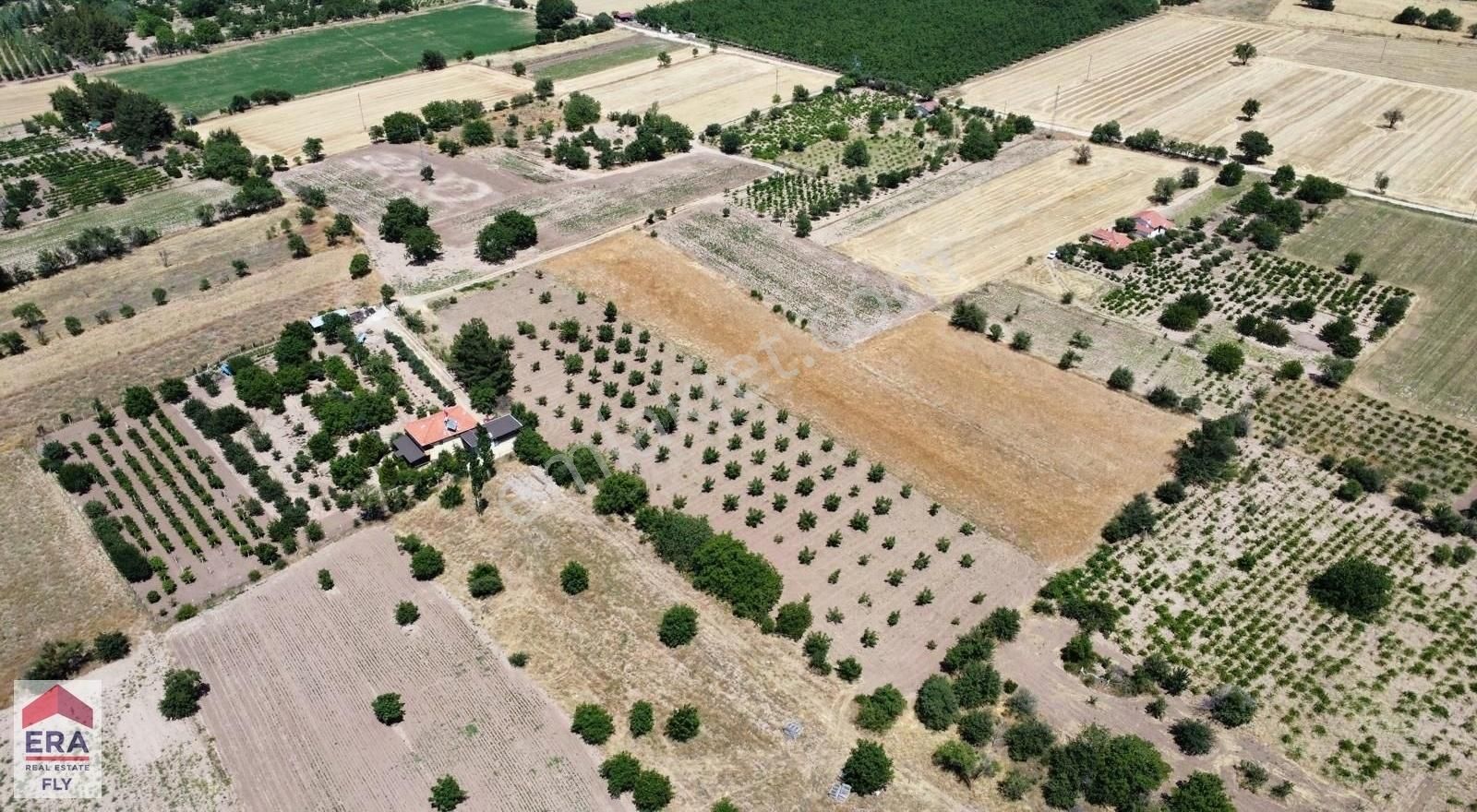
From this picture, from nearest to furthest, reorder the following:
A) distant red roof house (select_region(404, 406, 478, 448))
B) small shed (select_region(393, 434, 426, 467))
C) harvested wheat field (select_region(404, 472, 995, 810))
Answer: harvested wheat field (select_region(404, 472, 995, 810)) < small shed (select_region(393, 434, 426, 467)) < distant red roof house (select_region(404, 406, 478, 448))

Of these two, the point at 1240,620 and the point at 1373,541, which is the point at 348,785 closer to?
the point at 1240,620

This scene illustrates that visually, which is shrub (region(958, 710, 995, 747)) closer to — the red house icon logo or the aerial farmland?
the aerial farmland

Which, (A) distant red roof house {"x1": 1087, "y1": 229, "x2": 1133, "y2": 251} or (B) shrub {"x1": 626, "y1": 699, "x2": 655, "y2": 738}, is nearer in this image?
(B) shrub {"x1": 626, "y1": 699, "x2": 655, "y2": 738}

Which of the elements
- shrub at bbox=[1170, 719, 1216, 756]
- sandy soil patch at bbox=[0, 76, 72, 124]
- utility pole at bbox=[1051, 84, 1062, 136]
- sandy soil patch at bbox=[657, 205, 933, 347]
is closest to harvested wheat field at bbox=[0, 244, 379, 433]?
sandy soil patch at bbox=[657, 205, 933, 347]

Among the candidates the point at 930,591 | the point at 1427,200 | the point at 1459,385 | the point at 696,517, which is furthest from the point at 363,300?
the point at 1427,200

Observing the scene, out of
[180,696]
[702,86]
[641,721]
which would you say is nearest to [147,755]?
[180,696]

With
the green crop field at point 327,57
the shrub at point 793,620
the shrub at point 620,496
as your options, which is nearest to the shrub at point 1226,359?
the shrub at point 793,620
